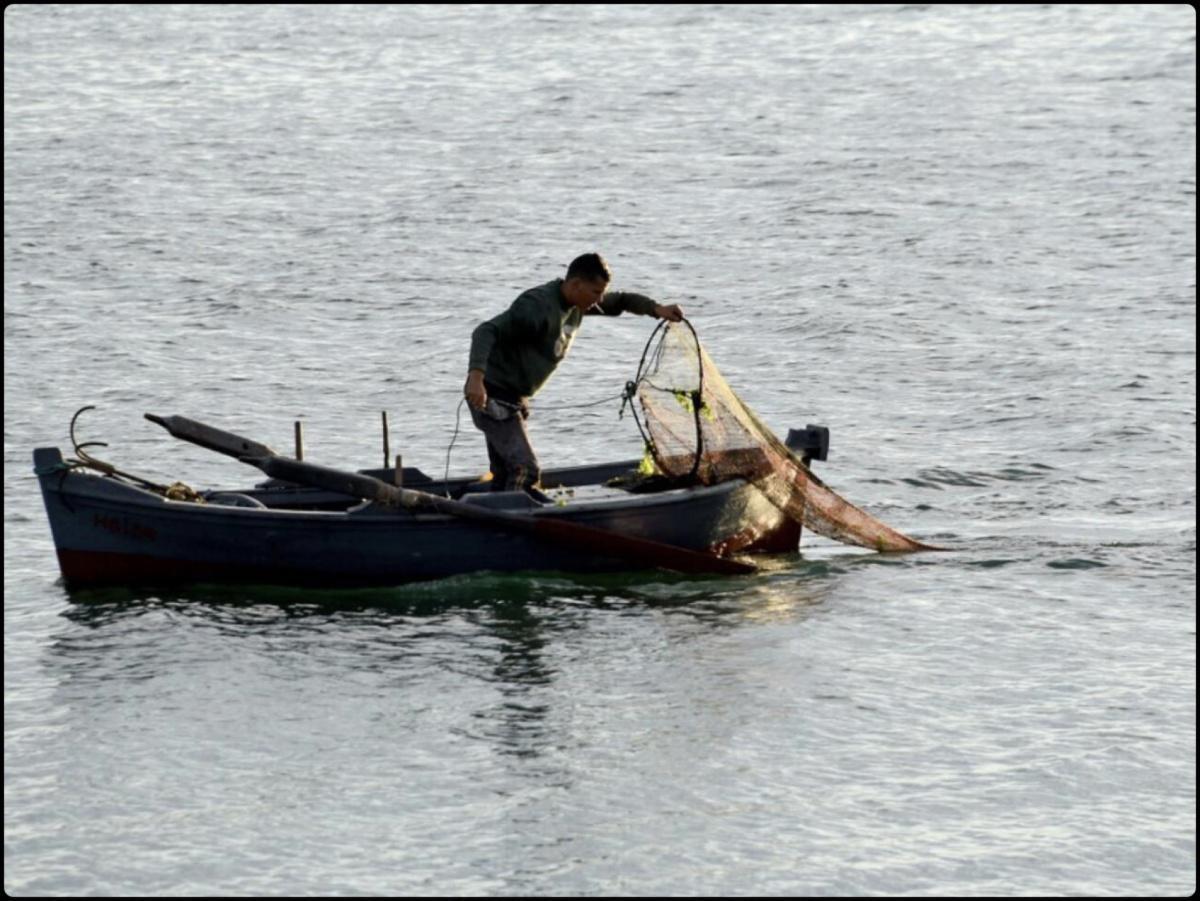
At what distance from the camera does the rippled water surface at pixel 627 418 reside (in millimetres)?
11172

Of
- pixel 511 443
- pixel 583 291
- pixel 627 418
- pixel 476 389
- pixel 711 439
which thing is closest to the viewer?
pixel 476 389

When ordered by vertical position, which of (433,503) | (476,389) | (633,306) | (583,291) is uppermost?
(583,291)

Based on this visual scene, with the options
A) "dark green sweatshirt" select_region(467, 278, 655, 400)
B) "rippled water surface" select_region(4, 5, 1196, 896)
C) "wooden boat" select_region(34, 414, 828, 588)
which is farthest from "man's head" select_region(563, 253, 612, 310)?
"rippled water surface" select_region(4, 5, 1196, 896)

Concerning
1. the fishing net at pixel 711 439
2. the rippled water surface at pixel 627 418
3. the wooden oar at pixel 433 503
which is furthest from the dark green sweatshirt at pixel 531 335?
the rippled water surface at pixel 627 418

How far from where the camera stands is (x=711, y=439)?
15.0 meters

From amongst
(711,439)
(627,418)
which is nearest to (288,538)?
(711,439)

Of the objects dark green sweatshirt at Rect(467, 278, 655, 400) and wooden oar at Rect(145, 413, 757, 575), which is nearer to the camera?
wooden oar at Rect(145, 413, 757, 575)

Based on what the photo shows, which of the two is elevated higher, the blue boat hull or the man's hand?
the man's hand

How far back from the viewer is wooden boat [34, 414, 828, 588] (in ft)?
46.0

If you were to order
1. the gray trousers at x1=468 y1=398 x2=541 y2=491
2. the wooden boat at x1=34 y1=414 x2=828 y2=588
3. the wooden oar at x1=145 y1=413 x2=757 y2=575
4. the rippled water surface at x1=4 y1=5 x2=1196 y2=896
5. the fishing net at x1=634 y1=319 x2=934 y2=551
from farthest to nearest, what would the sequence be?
the fishing net at x1=634 y1=319 x2=934 y2=551 → the gray trousers at x1=468 y1=398 x2=541 y2=491 → the wooden boat at x1=34 y1=414 x2=828 y2=588 → the wooden oar at x1=145 y1=413 x2=757 y2=575 → the rippled water surface at x1=4 y1=5 x2=1196 y2=896

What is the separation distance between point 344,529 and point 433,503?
60 centimetres

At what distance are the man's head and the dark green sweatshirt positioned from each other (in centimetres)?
13

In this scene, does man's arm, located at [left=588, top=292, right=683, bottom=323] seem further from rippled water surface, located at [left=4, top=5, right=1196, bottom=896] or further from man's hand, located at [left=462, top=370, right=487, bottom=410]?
rippled water surface, located at [left=4, top=5, right=1196, bottom=896]

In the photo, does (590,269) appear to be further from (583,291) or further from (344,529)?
(344,529)
